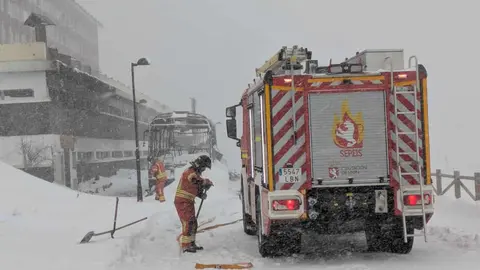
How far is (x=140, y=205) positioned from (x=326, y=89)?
10.0 m

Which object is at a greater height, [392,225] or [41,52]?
[41,52]

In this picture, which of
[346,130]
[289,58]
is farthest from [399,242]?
[289,58]

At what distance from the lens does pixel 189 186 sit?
9453mm

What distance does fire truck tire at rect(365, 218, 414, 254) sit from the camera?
785 cm

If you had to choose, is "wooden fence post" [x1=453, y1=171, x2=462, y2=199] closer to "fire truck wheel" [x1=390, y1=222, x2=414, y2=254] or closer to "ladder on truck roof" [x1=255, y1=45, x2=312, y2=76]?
"fire truck wheel" [x1=390, y1=222, x2=414, y2=254]

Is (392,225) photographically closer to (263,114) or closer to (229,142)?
(263,114)

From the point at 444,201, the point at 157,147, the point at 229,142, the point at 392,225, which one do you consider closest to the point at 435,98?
the point at 229,142

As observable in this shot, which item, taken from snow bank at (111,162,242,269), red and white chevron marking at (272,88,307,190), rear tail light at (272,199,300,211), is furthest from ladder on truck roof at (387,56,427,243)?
snow bank at (111,162,242,269)

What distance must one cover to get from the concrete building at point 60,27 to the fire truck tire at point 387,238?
3895cm

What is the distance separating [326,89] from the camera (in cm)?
772

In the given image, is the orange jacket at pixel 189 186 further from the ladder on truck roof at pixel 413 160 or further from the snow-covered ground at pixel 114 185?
the snow-covered ground at pixel 114 185

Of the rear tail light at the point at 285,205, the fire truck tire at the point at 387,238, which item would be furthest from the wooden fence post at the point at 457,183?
the rear tail light at the point at 285,205

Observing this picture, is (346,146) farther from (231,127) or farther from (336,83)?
(231,127)

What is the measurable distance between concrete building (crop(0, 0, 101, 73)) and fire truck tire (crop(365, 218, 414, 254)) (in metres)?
38.9
